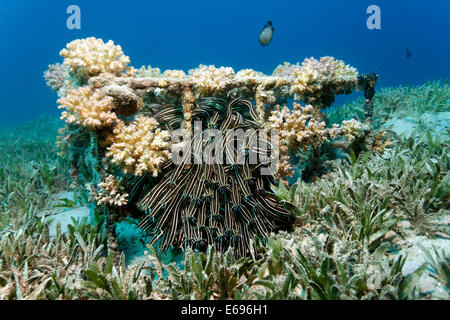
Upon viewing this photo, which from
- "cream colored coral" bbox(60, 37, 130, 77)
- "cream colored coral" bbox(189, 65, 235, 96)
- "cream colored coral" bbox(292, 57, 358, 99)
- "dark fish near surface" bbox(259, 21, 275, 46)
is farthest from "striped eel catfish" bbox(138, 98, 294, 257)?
"dark fish near surface" bbox(259, 21, 275, 46)

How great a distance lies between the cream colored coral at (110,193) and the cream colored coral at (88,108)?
0.81 m

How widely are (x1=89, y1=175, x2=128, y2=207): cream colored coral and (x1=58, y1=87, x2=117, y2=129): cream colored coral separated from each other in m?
0.81

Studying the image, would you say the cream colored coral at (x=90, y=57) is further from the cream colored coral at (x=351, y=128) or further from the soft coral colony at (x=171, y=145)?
the cream colored coral at (x=351, y=128)

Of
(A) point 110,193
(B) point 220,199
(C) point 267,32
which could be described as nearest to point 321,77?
(B) point 220,199

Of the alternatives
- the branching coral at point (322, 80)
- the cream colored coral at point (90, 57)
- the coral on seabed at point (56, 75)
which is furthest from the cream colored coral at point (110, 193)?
the branching coral at point (322, 80)

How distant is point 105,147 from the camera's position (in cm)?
374

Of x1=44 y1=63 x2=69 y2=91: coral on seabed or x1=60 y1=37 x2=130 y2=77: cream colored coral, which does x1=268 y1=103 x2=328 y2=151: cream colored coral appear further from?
x1=44 y1=63 x2=69 y2=91: coral on seabed

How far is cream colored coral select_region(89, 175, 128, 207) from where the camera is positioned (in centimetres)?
355

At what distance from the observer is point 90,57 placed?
12.8 ft
